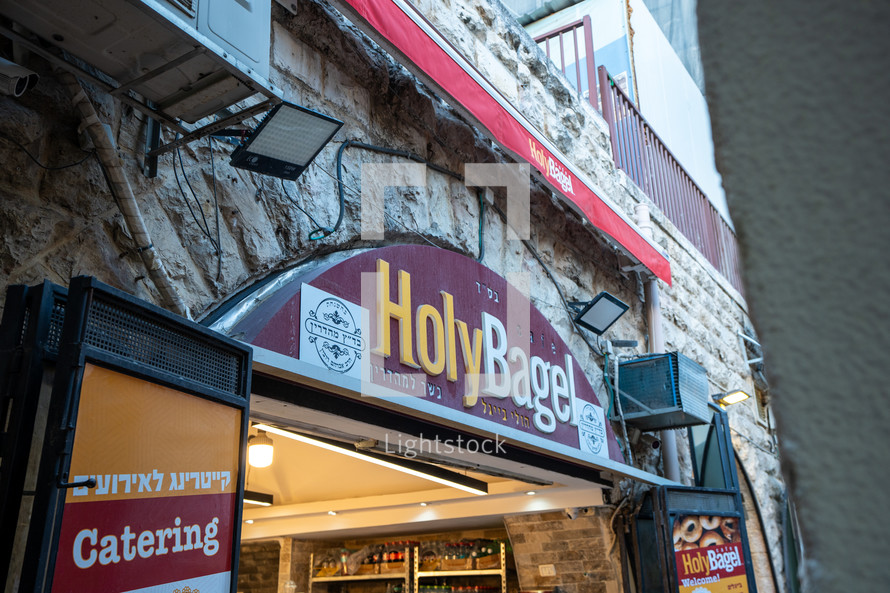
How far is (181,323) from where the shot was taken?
233 cm

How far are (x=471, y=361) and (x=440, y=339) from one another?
34 cm

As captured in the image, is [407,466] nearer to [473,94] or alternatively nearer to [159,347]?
[473,94]

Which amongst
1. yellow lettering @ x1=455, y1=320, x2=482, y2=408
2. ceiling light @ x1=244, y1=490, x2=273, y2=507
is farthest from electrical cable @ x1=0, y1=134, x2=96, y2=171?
ceiling light @ x1=244, y1=490, x2=273, y2=507

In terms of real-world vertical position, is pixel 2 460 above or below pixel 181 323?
below

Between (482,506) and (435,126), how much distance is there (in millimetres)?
3273

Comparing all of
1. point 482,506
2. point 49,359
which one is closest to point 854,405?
point 49,359

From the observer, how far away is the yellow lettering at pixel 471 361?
4.38 metres

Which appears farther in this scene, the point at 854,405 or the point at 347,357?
the point at 347,357

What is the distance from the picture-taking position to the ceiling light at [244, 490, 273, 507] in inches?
257

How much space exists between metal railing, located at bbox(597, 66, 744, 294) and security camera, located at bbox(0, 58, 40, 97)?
6.22 meters

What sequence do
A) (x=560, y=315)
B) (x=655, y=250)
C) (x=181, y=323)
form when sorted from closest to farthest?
(x=181, y=323) → (x=560, y=315) → (x=655, y=250)

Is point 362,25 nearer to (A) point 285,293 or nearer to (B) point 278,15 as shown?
(B) point 278,15

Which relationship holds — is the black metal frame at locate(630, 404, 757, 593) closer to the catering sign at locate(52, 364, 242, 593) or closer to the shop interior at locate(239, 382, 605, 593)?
the shop interior at locate(239, 382, 605, 593)

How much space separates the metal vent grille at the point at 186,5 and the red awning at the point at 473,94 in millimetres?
1135
